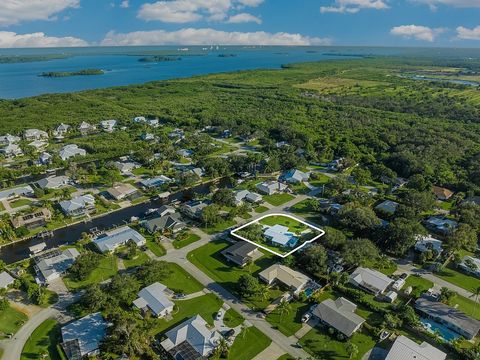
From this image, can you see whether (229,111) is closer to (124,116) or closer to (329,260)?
(124,116)

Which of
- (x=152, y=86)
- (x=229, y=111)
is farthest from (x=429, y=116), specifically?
(x=152, y=86)

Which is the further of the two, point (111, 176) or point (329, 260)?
point (111, 176)

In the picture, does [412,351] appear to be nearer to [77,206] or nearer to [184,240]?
[184,240]

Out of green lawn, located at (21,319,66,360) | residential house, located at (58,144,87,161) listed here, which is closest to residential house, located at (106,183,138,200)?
residential house, located at (58,144,87,161)

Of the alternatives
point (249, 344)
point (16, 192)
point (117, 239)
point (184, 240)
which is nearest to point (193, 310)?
point (249, 344)

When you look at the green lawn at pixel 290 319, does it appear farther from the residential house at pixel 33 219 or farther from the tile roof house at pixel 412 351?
the residential house at pixel 33 219

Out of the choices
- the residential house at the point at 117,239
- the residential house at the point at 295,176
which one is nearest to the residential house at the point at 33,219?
the residential house at the point at 117,239
